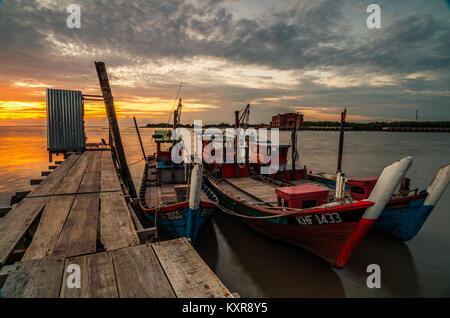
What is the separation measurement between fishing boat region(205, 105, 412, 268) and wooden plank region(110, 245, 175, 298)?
6.11 m

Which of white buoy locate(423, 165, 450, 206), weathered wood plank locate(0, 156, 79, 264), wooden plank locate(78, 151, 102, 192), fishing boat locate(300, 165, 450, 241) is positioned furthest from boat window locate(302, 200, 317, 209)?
weathered wood plank locate(0, 156, 79, 264)

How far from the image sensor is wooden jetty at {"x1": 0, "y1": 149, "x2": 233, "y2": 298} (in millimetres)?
2701

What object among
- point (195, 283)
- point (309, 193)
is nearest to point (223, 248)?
point (309, 193)

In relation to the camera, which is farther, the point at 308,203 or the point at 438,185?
the point at 438,185

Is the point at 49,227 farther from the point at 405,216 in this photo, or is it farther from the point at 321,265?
the point at 405,216

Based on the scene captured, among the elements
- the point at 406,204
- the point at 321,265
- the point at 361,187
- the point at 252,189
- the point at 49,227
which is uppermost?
the point at 49,227

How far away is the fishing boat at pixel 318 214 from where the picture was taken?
7.12 metres

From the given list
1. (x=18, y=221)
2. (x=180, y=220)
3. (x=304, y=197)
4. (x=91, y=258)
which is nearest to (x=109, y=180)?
(x=180, y=220)

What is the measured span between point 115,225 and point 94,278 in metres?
1.80

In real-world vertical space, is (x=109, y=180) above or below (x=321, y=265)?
above

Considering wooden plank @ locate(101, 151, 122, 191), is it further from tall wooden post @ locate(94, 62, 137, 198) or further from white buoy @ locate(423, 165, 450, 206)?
white buoy @ locate(423, 165, 450, 206)

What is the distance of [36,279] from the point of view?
280cm

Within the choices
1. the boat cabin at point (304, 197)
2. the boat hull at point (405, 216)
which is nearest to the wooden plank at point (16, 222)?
the boat cabin at point (304, 197)
